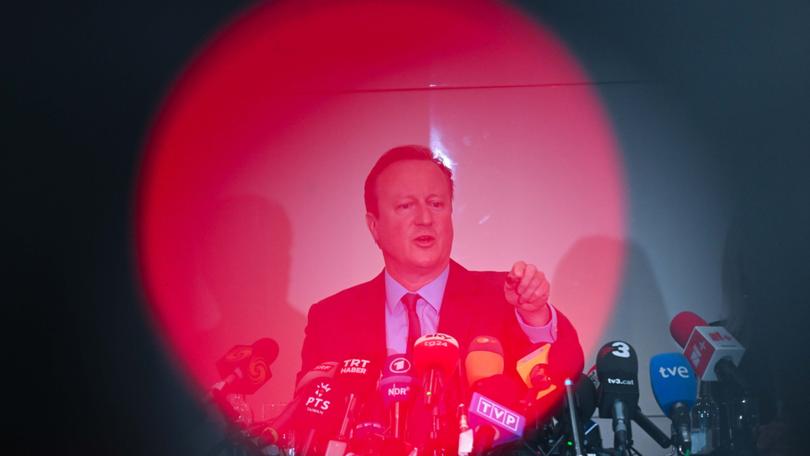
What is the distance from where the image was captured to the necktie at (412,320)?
506 cm

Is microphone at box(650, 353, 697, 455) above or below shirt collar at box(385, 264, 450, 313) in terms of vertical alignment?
below

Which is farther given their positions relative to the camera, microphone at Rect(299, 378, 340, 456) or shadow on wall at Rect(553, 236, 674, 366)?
shadow on wall at Rect(553, 236, 674, 366)

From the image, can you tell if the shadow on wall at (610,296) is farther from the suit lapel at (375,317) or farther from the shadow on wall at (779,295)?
the suit lapel at (375,317)

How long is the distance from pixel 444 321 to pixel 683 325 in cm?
153

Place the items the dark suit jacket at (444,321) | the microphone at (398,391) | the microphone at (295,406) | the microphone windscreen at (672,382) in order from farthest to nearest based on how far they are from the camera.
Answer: the dark suit jacket at (444,321)
the microphone at (295,406)
the microphone at (398,391)
the microphone windscreen at (672,382)

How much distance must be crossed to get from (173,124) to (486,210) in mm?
2341

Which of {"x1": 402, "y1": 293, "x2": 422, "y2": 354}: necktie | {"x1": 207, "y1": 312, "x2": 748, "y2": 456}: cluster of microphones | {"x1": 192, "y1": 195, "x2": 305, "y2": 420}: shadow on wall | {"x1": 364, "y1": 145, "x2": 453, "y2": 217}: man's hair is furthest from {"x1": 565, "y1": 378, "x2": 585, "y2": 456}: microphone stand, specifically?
{"x1": 192, "y1": 195, "x2": 305, "y2": 420}: shadow on wall

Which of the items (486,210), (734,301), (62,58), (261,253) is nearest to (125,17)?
(62,58)

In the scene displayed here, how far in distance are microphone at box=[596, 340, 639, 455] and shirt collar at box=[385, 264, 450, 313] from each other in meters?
1.76

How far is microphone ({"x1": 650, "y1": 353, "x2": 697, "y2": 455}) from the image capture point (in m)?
3.38

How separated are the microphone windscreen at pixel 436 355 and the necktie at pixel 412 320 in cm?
133

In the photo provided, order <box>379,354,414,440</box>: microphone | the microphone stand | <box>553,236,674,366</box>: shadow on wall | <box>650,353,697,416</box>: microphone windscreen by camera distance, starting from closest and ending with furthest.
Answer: the microphone stand < <box>650,353,697,416</box>: microphone windscreen < <box>379,354,414,440</box>: microphone < <box>553,236,674,366</box>: shadow on wall

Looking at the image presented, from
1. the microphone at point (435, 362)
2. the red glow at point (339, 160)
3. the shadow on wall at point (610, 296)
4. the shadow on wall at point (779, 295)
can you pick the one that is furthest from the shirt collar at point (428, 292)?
the shadow on wall at point (779, 295)

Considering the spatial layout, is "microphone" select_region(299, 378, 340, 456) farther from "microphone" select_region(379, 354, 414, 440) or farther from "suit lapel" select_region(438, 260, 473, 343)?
"suit lapel" select_region(438, 260, 473, 343)
